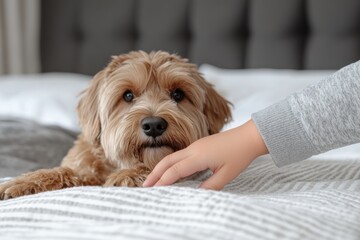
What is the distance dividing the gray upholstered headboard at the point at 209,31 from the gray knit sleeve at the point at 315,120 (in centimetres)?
152

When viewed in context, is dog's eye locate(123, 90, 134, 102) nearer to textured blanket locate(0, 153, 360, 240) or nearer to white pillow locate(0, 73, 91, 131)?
textured blanket locate(0, 153, 360, 240)

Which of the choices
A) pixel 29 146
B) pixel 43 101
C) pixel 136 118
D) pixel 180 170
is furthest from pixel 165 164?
pixel 43 101

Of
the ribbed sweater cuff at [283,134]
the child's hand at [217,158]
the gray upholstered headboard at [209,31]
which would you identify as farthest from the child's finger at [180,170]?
the gray upholstered headboard at [209,31]

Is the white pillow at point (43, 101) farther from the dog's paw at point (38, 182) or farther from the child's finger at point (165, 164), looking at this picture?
the child's finger at point (165, 164)

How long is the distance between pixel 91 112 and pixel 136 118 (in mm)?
248

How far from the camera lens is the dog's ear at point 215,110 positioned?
1582 millimetres

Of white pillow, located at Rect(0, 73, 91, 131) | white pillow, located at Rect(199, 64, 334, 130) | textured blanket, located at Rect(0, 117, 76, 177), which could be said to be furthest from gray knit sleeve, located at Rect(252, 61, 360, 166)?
white pillow, located at Rect(0, 73, 91, 131)

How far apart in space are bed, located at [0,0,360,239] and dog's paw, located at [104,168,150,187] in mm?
128

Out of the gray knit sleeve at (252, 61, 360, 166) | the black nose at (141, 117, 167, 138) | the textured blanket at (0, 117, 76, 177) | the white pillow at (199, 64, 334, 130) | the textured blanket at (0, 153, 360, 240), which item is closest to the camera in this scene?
the textured blanket at (0, 153, 360, 240)

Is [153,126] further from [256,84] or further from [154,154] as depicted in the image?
[256,84]

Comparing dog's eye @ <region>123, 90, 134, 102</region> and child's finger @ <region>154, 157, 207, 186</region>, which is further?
dog's eye @ <region>123, 90, 134, 102</region>

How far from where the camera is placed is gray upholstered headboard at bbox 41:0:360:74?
2525mm

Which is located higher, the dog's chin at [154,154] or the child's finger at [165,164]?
the child's finger at [165,164]

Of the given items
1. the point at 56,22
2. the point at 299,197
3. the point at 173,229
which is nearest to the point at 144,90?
the point at 299,197
